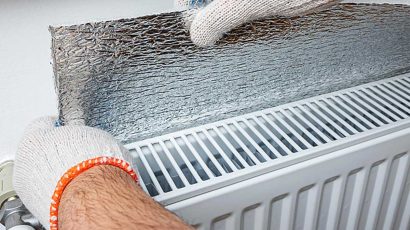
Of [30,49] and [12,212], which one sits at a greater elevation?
[30,49]

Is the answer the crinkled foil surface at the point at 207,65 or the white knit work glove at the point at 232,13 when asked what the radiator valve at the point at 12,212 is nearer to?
the crinkled foil surface at the point at 207,65

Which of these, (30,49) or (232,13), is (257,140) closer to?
(232,13)

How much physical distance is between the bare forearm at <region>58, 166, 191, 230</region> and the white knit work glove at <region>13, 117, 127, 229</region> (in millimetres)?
22

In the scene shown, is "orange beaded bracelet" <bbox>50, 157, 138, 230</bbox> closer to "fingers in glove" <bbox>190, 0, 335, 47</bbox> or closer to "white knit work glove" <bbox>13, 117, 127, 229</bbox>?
"white knit work glove" <bbox>13, 117, 127, 229</bbox>

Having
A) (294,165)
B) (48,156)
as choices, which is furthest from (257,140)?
(48,156)

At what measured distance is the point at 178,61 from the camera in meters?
0.41

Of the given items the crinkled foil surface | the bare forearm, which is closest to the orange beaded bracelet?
the bare forearm

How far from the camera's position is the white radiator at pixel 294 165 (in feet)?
1.31

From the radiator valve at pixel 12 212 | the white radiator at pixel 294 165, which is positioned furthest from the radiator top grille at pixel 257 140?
the radiator valve at pixel 12 212

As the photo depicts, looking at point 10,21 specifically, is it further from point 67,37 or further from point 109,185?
point 109,185

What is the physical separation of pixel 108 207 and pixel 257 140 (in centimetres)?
26

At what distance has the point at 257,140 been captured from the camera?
18.2 inches

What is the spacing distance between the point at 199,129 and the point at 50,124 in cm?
16

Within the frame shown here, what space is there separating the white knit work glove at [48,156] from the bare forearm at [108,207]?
0.9 inches
